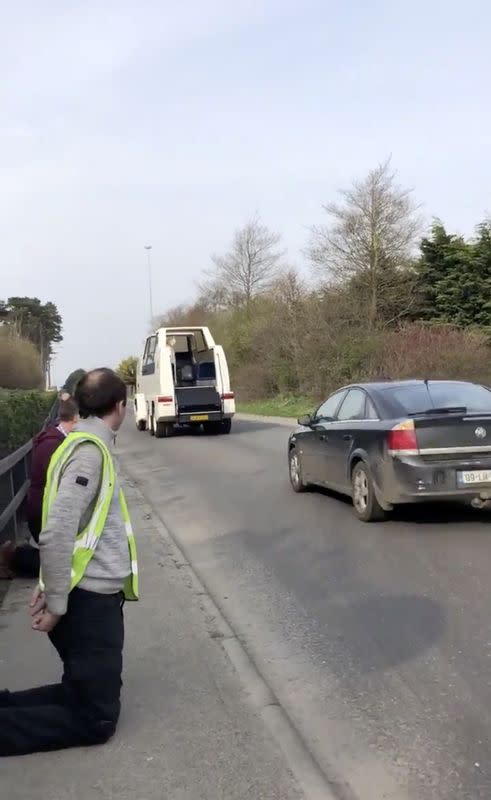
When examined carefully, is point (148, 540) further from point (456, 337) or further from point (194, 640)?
point (456, 337)

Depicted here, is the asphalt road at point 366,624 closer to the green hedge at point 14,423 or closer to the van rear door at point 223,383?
the green hedge at point 14,423

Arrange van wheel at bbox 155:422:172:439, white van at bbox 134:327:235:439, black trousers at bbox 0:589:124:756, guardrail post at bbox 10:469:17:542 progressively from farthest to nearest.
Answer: van wheel at bbox 155:422:172:439, white van at bbox 134:327:235:439, guardrail post at bbox 10:469:17:542, black trousers at bbox 0:589:124:756

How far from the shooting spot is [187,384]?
24922 mm

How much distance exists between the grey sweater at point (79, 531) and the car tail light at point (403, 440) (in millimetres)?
4926

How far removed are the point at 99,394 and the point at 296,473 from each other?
7.88 meters

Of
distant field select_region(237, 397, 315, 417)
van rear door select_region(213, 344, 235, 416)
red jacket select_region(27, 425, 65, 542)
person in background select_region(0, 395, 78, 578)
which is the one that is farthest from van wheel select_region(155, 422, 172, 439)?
red jacket select_region(27, 425, 65, 542)

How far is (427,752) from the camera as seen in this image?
144 inches

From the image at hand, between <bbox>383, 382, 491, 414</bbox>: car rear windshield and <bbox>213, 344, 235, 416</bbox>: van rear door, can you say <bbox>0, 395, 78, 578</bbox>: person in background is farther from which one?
<bbox>213, 344, 235, 416</bbox>: van rear door

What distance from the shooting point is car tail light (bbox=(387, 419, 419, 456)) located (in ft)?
26.6

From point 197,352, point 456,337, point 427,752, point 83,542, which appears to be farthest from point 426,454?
point 456,337

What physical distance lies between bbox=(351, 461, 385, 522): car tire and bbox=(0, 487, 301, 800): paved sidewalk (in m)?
3.23

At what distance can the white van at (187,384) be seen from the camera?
23.8 meters

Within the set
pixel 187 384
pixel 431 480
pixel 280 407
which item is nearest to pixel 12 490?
pixel 431 480

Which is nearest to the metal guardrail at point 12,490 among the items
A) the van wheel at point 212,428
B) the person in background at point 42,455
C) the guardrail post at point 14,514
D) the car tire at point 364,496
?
the guardrail post at point 14,514
